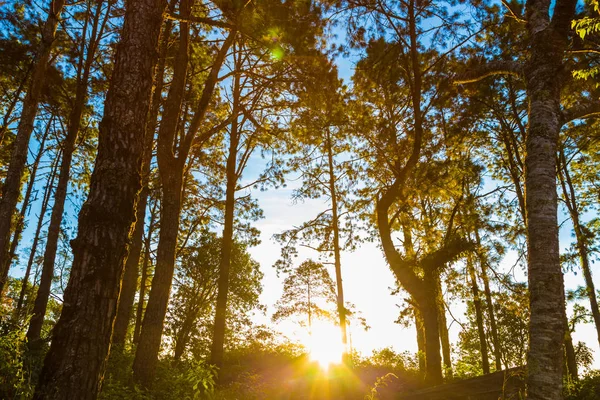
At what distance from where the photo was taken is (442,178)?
987 centimetres

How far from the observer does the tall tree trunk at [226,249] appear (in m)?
11.0

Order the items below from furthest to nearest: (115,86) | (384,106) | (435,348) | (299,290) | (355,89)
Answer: (299,290)
(384,106)
(355,89)
(435,348)
(115,86)

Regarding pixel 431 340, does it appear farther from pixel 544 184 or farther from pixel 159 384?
pixel 159 384

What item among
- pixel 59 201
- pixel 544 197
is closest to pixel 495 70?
pixel 544 197

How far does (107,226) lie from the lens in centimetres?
322

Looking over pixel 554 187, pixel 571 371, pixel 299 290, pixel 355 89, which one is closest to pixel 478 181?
pixel 355 89

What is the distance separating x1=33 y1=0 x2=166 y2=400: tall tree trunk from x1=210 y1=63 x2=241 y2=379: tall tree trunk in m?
6.08

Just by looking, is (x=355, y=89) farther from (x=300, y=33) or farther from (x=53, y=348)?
(x=53, y=348)

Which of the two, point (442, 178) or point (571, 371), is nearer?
point (442, 178)

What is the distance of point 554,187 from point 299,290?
60.2 ft

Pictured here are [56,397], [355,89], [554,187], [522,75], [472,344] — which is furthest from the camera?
[472,344]

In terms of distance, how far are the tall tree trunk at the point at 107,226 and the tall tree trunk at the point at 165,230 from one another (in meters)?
3.60

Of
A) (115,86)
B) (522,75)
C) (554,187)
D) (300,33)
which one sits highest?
(300,33)

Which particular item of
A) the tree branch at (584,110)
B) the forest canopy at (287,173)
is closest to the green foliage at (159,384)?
the forest canopy at (287,173)
